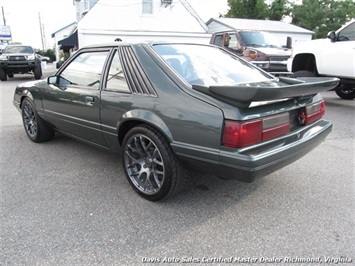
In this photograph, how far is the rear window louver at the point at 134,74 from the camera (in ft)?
9.12

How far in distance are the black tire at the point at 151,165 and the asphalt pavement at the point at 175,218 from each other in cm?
15

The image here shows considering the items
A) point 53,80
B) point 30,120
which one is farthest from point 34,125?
point 53,80

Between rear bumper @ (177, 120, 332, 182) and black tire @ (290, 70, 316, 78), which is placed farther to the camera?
black tire @ (290, 70, 316, 78)

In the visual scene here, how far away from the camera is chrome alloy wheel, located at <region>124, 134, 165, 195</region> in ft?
9.13

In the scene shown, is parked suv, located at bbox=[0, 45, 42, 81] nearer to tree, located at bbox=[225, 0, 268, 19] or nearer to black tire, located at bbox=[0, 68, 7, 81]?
black tire, located at bbox=[0, 68, 7, 81]

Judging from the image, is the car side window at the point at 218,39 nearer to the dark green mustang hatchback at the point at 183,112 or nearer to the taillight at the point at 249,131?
the dark green mustang hatchback at the point at 183,112

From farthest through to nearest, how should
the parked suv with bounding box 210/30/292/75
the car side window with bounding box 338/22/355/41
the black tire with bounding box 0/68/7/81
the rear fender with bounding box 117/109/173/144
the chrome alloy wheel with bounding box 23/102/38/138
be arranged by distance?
the black tire with bounding box 0/68/7/81 → the parked suv with bounding box 210/30/292/75 → the car side window with bounding box 338/22/355/41 → the chrome alloy wheel with bounding box 23/102/38/138 → the rear fender with bounding box 117/109/173/144

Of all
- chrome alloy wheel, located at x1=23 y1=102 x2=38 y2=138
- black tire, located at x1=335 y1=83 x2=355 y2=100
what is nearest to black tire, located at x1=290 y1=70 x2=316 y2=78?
black tire, located at x1=335 y1=83 x2=355 y2=100

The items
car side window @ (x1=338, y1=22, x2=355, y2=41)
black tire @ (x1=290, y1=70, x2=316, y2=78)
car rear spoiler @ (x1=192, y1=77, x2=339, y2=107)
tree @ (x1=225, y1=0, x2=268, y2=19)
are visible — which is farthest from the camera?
tree @ (x1=225, y1=0, x2=268, y2=19)

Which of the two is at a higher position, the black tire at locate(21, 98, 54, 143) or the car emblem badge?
the car emblem badge

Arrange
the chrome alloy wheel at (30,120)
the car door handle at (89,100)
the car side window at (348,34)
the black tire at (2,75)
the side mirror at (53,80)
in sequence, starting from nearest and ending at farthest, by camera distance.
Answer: the car door handle at (89,100) < the side mirror at (53,80) < the chrome alloy wheel at (30,120) < the car side window at (348,34) < the black tire at (2,75)

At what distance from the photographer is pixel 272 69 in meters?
9.20

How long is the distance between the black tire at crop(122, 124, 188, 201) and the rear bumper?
0.15m

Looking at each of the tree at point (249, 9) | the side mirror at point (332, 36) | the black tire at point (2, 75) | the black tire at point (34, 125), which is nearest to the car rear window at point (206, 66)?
the black tire at point (34, 125)
